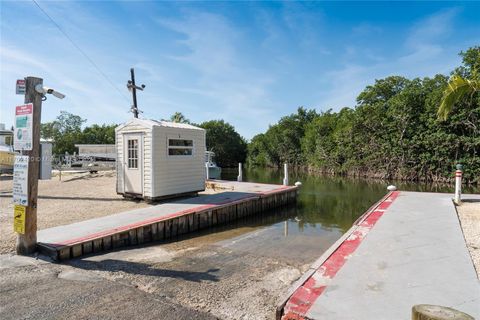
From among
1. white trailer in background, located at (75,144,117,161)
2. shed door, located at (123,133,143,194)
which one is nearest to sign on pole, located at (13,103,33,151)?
shed door, located at (123,133,143,194)

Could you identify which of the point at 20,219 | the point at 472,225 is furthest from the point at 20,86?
the point at 472,225

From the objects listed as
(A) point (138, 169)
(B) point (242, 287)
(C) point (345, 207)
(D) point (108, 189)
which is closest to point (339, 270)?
(B) point (242, 287)

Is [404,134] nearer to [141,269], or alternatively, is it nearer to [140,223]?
[140,223]

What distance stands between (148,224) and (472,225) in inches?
274

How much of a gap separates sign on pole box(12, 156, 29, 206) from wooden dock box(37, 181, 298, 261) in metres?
0.83

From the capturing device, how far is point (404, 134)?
2697cm

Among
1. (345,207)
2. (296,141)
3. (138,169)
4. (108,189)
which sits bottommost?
(345,207)

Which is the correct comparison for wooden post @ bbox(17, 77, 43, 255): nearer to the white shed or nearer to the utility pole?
the white shed

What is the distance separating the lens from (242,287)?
4566 mm

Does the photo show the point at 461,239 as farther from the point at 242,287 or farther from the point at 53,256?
the point at 53,256

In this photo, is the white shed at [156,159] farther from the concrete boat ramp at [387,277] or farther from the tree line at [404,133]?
the tree line at [404,133]

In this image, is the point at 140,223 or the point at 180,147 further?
the point at 180,147

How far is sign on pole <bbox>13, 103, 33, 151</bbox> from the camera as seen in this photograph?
537 cm

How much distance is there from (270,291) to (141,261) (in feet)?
7.93
